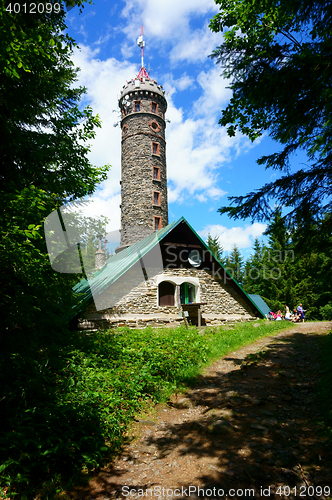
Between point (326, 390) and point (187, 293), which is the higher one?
point (187, 293)

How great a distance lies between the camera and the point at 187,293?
13859 millimetres

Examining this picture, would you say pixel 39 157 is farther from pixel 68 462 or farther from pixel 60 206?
pixel 68 462

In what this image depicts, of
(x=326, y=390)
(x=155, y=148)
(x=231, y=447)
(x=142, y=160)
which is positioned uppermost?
(x=155, y=148)

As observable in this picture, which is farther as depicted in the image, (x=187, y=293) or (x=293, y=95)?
(x=187, y=293)

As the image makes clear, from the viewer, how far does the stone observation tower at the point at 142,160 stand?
22.8 metres

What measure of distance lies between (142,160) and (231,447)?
22387mm

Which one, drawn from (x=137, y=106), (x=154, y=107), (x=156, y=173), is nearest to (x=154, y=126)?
(x=154, y=107)

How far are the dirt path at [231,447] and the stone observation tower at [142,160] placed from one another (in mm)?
17304

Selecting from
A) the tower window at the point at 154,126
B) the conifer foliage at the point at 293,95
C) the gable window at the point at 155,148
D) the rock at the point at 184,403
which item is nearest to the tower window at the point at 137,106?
the tower window at the point at 154,126

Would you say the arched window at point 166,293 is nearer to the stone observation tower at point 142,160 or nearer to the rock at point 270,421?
the rock at point 270,421

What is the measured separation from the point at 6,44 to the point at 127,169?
20.4m

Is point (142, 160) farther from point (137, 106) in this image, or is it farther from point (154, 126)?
point (137, 106)

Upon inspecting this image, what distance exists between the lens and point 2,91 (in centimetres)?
616

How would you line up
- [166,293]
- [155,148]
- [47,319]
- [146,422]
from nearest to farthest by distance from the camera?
[47,319]
[146,422]
[166,293]
[155,148]
